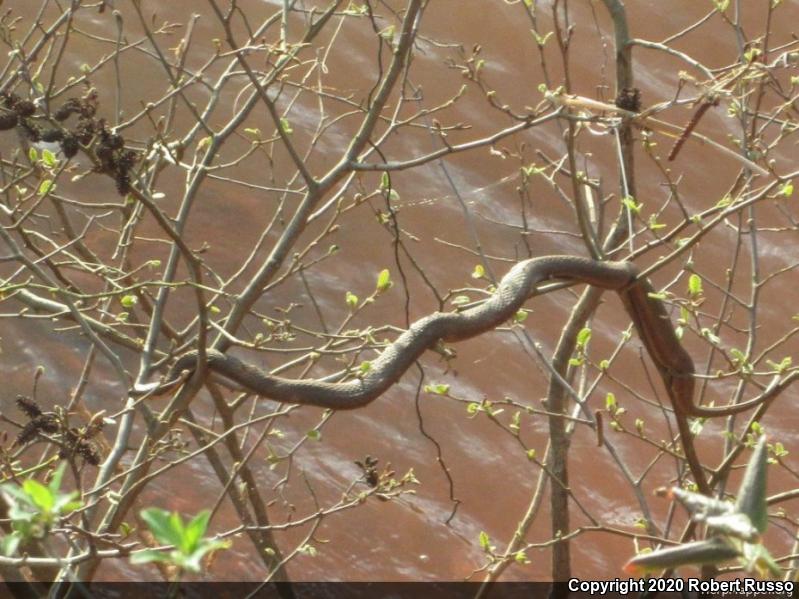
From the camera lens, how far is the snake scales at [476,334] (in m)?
2.31

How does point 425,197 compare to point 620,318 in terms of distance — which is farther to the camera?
point 425,197

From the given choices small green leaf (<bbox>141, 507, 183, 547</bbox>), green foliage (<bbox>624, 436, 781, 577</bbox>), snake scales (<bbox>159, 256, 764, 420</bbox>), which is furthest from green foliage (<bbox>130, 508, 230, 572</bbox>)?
snake scales (<bbox>159, 256, 764, 420</bbox>)

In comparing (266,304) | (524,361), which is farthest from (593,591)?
(266,304)

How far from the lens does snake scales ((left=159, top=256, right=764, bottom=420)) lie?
7.57ft

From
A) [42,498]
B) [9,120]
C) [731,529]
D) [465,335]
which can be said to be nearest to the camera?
[731,529]

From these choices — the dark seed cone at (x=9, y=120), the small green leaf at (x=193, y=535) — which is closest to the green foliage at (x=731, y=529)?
the small green leaf at (x=193, y=535)

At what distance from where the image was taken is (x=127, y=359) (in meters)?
5.26

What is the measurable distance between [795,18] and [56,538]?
644cm

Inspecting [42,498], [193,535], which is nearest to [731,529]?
[193,535]

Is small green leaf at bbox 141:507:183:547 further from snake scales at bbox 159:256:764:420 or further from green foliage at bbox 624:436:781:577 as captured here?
snake scales at bbox 159:256:764:420

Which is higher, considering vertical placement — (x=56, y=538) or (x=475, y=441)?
(x=475, y=441)

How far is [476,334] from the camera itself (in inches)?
99.0

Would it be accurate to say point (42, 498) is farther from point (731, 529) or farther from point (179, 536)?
point (731, 529)

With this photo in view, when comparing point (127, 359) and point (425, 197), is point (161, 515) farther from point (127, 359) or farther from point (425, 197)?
point (425, 197)
